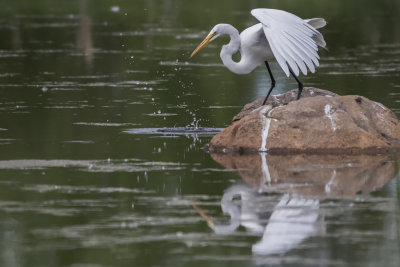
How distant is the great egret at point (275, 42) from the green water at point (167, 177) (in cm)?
112

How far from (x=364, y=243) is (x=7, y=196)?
330 centimetres

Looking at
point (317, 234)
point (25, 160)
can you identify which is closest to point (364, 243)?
point (317, 234)

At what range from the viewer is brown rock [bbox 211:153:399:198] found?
9.27 meters

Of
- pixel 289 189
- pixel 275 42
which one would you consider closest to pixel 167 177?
pixel 289 189

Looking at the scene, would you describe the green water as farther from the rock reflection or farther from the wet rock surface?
the wet rock surface

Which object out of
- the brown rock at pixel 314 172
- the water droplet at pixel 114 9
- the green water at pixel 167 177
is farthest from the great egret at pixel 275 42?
the water droplet at pixel 114 9

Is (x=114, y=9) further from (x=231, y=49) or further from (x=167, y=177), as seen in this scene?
(x=167, y=177)

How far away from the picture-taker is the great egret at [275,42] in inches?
482

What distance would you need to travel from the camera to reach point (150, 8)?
36.2m

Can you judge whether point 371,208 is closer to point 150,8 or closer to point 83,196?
point 83,196

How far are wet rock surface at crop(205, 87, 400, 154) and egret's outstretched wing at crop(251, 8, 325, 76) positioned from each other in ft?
2.42

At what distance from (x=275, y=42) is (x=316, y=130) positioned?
58.1 inches

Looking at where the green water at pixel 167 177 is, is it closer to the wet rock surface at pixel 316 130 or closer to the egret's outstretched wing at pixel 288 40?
the wet rock surface at pixel 316 130

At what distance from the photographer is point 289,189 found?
9227 mm
